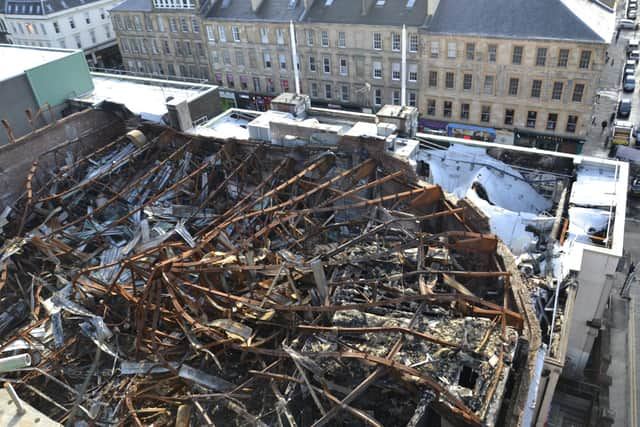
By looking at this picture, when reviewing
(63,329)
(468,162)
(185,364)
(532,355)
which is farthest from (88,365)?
(468,162)

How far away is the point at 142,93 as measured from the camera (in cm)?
3272

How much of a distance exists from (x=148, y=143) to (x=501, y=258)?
19.5 metres

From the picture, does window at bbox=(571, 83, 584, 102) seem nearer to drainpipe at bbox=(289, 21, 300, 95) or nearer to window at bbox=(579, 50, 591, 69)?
window at bbox=(579, 50, 591, 69)

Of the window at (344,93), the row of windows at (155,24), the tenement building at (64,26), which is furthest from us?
the tenement building at (64,26)

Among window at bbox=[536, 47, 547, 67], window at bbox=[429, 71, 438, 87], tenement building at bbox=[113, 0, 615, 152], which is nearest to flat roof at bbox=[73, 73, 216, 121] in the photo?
tenement building at bbox=[113, 0, 615, 152]

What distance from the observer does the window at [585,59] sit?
39500 mm

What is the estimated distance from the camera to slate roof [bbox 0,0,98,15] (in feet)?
219

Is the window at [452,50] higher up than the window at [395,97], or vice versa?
the window at [452,50]

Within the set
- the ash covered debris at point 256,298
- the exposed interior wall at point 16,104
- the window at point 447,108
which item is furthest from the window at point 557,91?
the exposed interior wall at point 16,104

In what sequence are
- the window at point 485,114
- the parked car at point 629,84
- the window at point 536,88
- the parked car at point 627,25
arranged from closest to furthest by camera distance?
1. the window at point 536,88
2. the window at point 485,114
3. the parked car at point 629,84
4. the parked car at point 627,25

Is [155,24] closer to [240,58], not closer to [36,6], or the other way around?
[240,58]

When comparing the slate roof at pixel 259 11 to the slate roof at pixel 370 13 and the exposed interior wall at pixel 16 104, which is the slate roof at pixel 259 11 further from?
the exposed interior wall at pixel 16 104

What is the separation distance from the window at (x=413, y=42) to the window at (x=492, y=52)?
6585 millimetres

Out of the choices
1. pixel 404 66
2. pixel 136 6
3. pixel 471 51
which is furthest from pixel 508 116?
pixel 136 6
